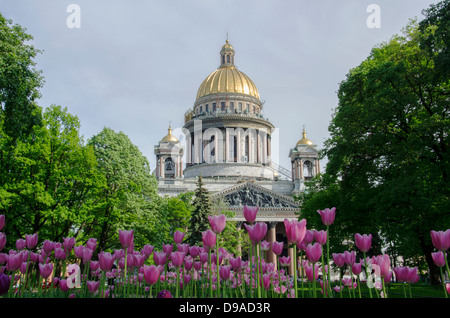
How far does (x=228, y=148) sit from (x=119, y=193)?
184 feet

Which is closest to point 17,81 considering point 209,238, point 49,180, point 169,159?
point 49,180

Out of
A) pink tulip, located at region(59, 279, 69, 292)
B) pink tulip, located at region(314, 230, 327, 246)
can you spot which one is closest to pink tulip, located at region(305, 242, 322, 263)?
pink tulip, located at region(314, 230, 327, 246)

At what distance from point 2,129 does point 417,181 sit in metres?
21.1

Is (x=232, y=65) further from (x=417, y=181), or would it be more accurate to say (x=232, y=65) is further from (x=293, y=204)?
(x=417, y=181)

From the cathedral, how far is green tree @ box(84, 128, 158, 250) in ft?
120

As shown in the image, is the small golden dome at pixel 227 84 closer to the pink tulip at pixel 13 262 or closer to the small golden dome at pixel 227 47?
the small golden dome at pixel 227 47

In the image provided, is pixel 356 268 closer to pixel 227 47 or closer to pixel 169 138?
pixel 169 138

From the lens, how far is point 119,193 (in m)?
26.1

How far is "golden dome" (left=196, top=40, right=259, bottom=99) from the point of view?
283 feet

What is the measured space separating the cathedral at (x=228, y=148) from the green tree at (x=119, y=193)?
120 ft

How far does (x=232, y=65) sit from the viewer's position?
94000mm

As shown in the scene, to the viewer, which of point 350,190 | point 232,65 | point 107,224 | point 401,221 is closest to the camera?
point 401,221

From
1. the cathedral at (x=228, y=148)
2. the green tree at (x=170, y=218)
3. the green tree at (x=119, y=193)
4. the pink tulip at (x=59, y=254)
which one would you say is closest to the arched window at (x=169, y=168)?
the cathedral at (x=228, y=148)
